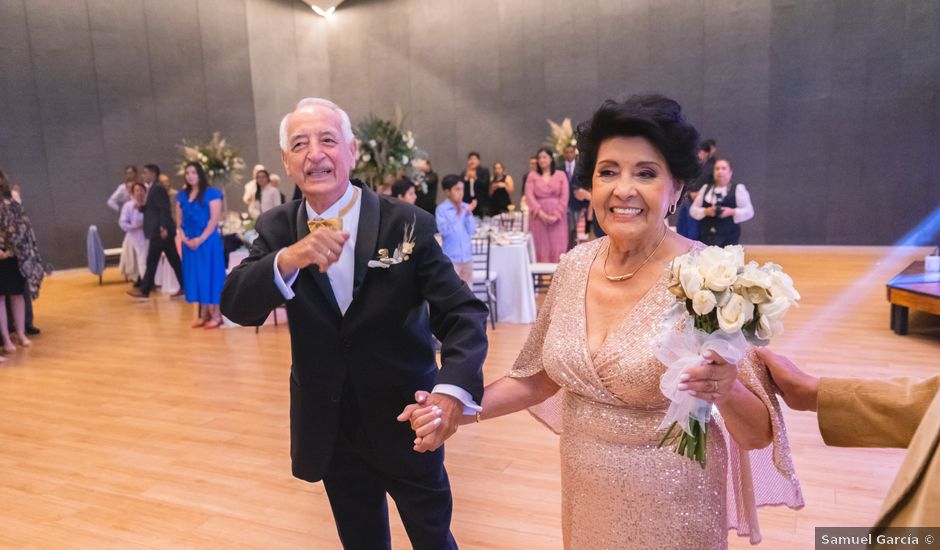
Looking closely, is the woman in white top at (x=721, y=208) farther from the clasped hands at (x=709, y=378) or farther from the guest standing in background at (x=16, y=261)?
the guest standing in background at (x=16, y=261)

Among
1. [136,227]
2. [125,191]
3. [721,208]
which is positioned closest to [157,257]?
[136,227]

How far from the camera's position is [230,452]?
416cm

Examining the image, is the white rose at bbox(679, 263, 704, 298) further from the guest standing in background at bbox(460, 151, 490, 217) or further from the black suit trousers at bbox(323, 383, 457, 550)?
the guest standing in background at bbox(460, 151, 490, 217)

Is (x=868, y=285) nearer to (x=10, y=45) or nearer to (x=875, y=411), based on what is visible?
(x=875, y=411)

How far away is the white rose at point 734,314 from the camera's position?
3.88 ft

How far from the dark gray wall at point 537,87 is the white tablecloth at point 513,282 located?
21.7 ft

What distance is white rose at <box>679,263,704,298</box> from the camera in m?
1.21

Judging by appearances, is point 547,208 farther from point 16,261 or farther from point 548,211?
point 16,261

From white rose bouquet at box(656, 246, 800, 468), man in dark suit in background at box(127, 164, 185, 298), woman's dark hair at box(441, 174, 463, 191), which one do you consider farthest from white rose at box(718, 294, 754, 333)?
man in dark suit in background at box(127, 164, 185, 298)

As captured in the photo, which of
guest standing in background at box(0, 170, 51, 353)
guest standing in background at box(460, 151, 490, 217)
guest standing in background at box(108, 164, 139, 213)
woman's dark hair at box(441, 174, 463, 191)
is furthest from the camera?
guest standing in background at box(460, 151, 490, 217)

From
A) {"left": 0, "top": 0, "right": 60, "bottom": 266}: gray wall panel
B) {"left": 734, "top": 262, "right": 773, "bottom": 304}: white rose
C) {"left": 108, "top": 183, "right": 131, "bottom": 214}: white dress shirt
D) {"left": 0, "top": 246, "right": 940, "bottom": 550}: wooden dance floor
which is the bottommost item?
{"left": 0, "top": 246, "right": 940, "bottom": 550}: wooden dance floor

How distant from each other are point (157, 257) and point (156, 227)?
0.55 m

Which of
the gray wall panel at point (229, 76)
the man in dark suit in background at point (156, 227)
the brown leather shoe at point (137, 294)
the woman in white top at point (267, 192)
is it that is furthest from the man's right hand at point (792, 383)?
the gray wall panel at point (229, 76)

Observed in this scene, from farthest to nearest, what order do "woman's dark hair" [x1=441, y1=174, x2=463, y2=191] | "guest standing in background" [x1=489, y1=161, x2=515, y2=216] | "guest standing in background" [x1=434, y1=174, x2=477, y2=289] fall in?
"guest standing in background" [x1=489, y1=161, x2=515, y2=216], "woman's dark hair" [x1=441, y1=174, x2=463, y2=191], "guest standing in background" [x1=434, y1=174, x2=477, y2=289]
